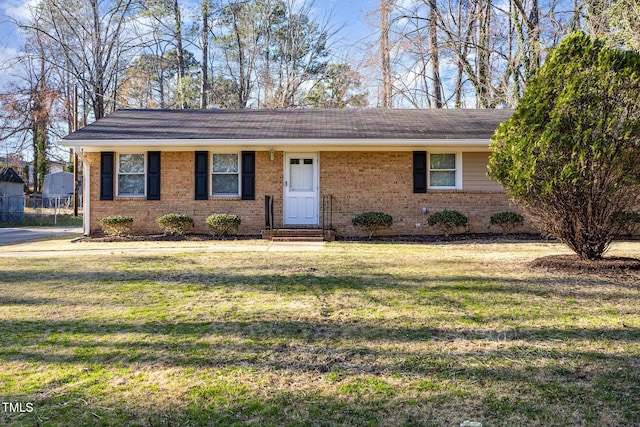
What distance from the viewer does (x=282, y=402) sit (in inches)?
101

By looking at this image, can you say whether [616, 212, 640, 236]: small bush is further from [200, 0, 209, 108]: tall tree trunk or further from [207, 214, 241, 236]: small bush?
[200, 0, 209, 108]: tall tree trunk

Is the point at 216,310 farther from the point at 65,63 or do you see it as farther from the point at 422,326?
the point at 65,63

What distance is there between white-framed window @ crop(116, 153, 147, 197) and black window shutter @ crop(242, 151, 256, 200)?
2.98 meters

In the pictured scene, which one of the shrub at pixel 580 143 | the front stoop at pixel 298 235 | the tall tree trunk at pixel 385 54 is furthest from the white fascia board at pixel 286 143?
the tall tree trunk at pixel 385 54

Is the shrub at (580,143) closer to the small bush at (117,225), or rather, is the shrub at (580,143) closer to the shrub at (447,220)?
the shrub at (447,220)

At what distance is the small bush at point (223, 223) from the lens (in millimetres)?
11227

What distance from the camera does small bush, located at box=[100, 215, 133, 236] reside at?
11.4m

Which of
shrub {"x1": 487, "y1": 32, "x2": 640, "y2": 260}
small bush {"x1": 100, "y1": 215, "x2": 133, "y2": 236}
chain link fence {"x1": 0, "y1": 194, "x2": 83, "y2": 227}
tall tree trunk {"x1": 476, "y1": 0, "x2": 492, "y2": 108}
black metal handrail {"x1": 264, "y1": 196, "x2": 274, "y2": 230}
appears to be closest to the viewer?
shrub {"x1": 487, "y1": 32, "x2": 640, "y2": 260}

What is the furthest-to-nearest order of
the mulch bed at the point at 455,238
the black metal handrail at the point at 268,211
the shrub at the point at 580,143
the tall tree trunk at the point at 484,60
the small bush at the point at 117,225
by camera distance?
the tall tree trunk at the point at 484,60 → the black metal handrail at the point at 268,211 → the small bush at the point at 117,225 → the mulch bed at the point at 455,238 → the shrub at the point at 580,143

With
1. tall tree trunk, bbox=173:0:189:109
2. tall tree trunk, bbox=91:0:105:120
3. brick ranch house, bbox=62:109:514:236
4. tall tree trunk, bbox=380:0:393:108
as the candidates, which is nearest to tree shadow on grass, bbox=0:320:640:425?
brick ranch house, bbox=62:109:514:236

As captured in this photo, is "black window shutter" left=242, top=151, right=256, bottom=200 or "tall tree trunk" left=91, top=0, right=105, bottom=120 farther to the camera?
"tall tree trunk" left=91, top=0, right=105, bottom=120

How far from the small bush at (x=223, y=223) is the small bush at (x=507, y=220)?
22.9 ft

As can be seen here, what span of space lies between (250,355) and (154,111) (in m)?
13.8

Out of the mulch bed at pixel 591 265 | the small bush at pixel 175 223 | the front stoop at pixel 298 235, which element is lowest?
the mulch bed at pixel 591 265
